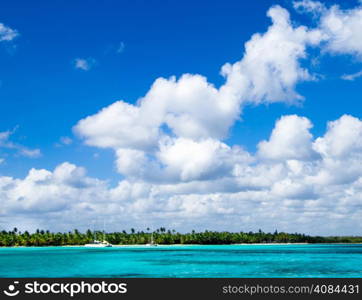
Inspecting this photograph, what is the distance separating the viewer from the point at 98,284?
141 feet

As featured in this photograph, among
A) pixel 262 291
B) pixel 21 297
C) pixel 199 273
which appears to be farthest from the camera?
pixel 199 273

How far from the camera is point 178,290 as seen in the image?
44.3 meters

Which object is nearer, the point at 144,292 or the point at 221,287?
the point at 144,292

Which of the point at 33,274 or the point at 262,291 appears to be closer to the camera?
the point at 262,291

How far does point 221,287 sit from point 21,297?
Result: 17834 millimetres

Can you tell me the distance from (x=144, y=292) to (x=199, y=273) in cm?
5354

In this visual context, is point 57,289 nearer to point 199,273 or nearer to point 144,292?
point 144,292

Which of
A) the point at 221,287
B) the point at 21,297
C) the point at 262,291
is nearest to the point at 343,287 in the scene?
the point at 262,291

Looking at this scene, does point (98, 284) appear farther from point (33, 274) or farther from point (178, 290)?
point (33, 274)

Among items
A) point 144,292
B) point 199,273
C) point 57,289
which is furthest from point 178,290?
point 199,273

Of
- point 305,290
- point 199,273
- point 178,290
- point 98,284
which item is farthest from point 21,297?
point 199,273

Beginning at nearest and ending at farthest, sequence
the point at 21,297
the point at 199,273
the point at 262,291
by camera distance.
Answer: the point at 21,297
the point at 262,291
the point at 199,273

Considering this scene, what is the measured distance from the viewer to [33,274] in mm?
95812

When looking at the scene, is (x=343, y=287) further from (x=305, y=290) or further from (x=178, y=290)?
(x=178, y=290)
